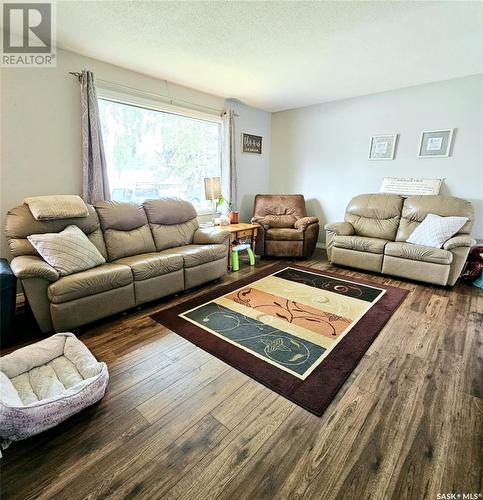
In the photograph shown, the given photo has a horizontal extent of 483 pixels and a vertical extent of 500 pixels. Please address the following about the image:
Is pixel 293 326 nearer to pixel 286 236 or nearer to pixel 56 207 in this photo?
pixel 286 236

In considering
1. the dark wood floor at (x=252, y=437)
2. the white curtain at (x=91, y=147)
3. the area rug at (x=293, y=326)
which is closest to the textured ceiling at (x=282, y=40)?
the white curtain at (x=91, y=147)

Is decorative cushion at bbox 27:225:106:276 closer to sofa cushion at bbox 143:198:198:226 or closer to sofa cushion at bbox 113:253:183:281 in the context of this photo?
sofa cushion at bbox 113:253:183:281

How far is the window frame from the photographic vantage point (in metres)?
3.08

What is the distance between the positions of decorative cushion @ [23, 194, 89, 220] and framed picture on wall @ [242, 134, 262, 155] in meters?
3.17

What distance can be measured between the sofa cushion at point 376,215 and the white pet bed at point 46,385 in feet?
12.6

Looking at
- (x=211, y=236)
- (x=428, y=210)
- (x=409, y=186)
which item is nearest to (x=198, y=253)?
(x=211, y=236)

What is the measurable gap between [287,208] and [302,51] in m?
2.44

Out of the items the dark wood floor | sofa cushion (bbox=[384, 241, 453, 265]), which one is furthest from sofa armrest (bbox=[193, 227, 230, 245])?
sofa cushion (bbox=[384, 241, 453, 265])

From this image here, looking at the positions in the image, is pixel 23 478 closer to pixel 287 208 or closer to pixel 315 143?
pixel 287 208

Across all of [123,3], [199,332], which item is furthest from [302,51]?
[199,332]


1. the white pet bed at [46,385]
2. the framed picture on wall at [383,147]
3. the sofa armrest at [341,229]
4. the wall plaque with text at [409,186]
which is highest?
the framed picture on wall at [383,147]

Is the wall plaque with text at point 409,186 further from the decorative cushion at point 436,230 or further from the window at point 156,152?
the window at point 156,152

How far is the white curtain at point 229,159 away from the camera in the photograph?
4363 millimetres

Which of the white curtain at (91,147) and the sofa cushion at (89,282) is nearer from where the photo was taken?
the sofa cushion at (89,282)
